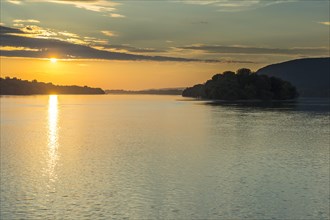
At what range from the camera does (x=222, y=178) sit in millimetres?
42812

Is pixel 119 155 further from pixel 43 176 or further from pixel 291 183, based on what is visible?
pixel 291 183

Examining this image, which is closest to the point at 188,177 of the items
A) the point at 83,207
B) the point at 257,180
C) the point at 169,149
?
the point at 257,180

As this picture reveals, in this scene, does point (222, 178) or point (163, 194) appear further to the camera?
point (222, 178)

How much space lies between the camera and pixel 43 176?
144 ft

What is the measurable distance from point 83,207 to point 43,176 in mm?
12961

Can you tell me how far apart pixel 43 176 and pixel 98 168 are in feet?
21.4

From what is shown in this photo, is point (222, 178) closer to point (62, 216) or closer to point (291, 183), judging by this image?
point (291, 183)

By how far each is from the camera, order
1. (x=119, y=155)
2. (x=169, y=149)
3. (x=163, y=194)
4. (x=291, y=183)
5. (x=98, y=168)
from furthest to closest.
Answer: (x=169, y=149), (x=119, y=155), (x=98, y=168), (x=291, y=183), (x=163, y=194)

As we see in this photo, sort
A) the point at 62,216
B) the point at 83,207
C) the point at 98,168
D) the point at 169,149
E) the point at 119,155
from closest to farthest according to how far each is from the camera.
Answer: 1. the point at 62,216
2. the point at 83,207
3. the point at 98,168
4. the point at 119,155
5. the point at 169,149

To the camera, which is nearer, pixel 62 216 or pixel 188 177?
pixel 62 216

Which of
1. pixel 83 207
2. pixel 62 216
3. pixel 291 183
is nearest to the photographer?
pixel 62 216

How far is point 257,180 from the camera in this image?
138 feet

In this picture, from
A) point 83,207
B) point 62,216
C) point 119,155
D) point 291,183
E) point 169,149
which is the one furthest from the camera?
point 169,149

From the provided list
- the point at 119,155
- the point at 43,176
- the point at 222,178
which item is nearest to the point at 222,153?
the point at 119,155
